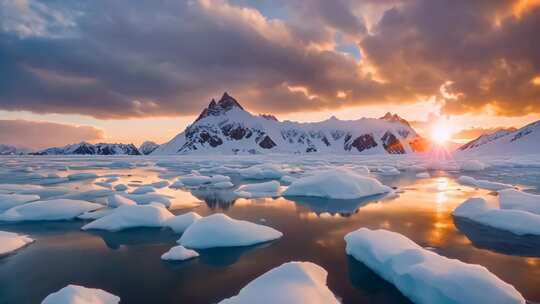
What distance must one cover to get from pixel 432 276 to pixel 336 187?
1237 cm

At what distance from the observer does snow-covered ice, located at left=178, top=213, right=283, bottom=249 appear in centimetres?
905

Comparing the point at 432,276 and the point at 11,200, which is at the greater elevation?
the point at 11,200

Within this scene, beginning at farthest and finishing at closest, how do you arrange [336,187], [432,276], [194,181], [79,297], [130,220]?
[194,181] → [336,187] → [130,220] → [432,276] → [79,297]

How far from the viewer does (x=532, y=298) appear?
5.94 metres

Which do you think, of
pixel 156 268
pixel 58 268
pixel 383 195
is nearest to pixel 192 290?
pixel 156 268

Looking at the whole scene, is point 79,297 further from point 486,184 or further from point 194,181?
point 486,184

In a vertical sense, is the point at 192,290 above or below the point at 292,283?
below

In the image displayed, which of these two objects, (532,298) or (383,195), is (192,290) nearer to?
(532,298)

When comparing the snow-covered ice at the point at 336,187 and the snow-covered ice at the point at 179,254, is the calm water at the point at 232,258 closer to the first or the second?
the snow-covered ice at the point at 179,254

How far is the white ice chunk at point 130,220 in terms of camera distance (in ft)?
35.8

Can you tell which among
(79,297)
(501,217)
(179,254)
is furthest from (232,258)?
(501,217)

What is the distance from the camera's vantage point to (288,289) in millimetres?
5488

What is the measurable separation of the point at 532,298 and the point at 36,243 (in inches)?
448

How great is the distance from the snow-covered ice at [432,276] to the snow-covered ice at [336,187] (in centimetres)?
1003
